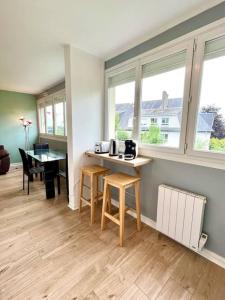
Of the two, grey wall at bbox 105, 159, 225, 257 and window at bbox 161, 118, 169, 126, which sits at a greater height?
window at bbox 161, 118, 169, 126

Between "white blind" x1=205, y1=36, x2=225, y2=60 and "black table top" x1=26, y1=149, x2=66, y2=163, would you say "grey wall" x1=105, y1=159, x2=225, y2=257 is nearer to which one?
"white blind" x1=205, y1=36, x2=225, y2=60

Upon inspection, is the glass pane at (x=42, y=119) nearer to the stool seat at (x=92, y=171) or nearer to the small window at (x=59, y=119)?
the small window at (x=59, y=119)

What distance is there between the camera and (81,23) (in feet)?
5.55

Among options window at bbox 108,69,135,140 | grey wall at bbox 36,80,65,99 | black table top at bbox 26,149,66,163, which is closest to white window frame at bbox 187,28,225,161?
window at bbox 108,69,135,140

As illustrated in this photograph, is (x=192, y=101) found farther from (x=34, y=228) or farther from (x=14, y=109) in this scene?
(x=14, y=109)

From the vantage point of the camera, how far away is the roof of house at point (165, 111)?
5.08 ft

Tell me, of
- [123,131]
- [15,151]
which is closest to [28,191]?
[123,131]

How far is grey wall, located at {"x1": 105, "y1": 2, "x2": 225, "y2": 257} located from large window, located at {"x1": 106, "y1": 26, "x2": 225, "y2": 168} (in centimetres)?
11

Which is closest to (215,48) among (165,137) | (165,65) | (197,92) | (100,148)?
(197,92)

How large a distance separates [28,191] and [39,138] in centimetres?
292

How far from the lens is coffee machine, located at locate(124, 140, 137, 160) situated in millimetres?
2018

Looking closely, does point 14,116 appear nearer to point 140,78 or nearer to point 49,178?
point 49,178

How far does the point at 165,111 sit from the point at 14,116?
4940 millimetres

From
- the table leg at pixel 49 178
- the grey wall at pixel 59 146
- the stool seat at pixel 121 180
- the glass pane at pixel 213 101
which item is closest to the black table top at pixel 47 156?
the table leg at pixel 49 178
